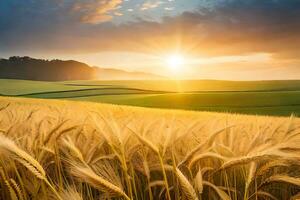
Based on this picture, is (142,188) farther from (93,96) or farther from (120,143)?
(93,96)

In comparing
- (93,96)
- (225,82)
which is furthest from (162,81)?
(93,96)

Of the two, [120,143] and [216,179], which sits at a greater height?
[120,143]

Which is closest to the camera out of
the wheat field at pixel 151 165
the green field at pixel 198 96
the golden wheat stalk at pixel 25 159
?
the golden wheat stalk at pixel 25 159

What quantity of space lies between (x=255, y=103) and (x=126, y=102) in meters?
11.1

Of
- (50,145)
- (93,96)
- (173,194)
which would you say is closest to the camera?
(173,194)

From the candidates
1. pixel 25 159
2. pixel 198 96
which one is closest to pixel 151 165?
pixel 25 159

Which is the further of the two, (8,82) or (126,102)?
(8,82)

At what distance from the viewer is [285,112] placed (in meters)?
30.8

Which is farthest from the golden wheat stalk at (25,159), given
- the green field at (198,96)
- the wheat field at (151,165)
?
the green field at (198,96)

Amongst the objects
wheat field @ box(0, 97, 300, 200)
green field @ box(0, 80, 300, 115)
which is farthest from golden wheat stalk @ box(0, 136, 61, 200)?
green field @ box(0, 80, 300, 115)

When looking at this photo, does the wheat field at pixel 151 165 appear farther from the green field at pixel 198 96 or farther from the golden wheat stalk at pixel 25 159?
the green field at pixel 198 96

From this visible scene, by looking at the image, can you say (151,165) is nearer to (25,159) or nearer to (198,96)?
(25,159)

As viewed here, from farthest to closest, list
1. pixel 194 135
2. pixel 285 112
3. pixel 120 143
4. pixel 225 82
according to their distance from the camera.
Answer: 1. pixel 225 82
2. pixel 285 112
3. pixel 194 135
4. pixel 120 143

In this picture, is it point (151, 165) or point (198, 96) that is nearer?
point (151, 165)
